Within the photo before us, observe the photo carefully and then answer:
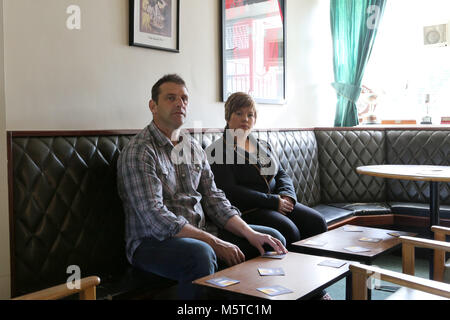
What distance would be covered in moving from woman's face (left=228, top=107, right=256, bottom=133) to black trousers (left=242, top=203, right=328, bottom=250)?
56cm

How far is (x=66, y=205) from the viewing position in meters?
2.17

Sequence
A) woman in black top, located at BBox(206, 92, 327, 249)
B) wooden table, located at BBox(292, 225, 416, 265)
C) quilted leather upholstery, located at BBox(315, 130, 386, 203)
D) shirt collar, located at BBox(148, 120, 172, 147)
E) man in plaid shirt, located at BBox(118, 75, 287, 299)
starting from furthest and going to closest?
quilted leather upholstery, located at BBox(315, 130, 386, 203) → woman in black top, located at BBox(206, 92, 327, 249) → shirt collar, located at BBox(148, 120, 172, 147) → wooden table, located at BBox(292, 225, 416, 265) → man in plaid shirt, located at BBox(118, 75, 287, 299)

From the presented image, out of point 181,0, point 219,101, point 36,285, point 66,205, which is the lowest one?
point 36,285

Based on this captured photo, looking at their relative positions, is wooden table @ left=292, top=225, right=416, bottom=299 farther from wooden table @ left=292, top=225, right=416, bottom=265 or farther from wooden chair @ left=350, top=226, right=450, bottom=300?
wooden chair @ left=350, top=226, right=450, bottom=300

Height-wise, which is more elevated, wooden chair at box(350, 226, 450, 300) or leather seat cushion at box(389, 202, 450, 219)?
wooden chair at box(350, 226, 450, 300)

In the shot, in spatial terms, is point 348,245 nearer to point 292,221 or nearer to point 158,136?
point 292,221

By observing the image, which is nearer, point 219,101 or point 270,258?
point 270,258

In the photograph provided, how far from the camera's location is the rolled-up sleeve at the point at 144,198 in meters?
2.10

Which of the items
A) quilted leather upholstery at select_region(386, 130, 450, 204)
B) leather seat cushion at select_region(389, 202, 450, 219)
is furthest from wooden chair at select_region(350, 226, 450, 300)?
quilted leather upholstery at select_region(386, 130, 450, 204)

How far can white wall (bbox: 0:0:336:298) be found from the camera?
7.26 ft
